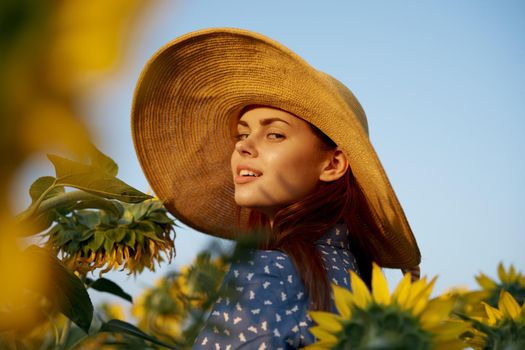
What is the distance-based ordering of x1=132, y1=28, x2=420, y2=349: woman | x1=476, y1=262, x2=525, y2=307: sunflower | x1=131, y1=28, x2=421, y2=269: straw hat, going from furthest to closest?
x1=476, y1=262, x2=525, y2=307: sunflower
x1=131, y1=28, x2=421, y2=269: straw hat
x1=132, y1=28, x2=420, y2=349: woman

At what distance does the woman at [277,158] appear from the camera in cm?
136

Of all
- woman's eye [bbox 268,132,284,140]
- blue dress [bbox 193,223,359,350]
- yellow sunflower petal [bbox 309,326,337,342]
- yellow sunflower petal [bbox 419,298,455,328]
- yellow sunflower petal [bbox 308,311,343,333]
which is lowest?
blue dress [bbox 193,223,359,350]

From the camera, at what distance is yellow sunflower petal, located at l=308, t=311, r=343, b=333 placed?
759mm

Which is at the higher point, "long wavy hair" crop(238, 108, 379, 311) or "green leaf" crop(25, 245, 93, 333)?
"long wavy hair" crop(238, 108, 379, 311)

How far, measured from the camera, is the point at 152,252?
170 cm

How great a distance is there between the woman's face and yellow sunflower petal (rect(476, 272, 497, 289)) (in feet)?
1.91

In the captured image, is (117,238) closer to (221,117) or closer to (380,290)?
(221,117)

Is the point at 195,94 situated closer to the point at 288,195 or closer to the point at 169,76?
the point at 169,76

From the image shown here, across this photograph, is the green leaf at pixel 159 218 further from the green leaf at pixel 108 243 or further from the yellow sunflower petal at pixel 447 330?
the yellow sunflower petal at pixel 447 330

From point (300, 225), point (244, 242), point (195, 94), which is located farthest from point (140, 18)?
point (195, 94)

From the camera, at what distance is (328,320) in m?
0.77

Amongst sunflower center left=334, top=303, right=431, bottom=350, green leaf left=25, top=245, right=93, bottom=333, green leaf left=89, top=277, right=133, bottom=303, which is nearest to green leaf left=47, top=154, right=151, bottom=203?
green leaf left=25, top=245, right=93, bottom=333

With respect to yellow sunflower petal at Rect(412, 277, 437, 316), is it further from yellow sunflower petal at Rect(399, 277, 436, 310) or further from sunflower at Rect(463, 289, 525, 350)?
sunflower at Rect(463, 289, 525, 350)

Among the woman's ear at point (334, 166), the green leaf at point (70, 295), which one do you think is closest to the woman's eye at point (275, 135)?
the woman's ear at point (334, 166)
